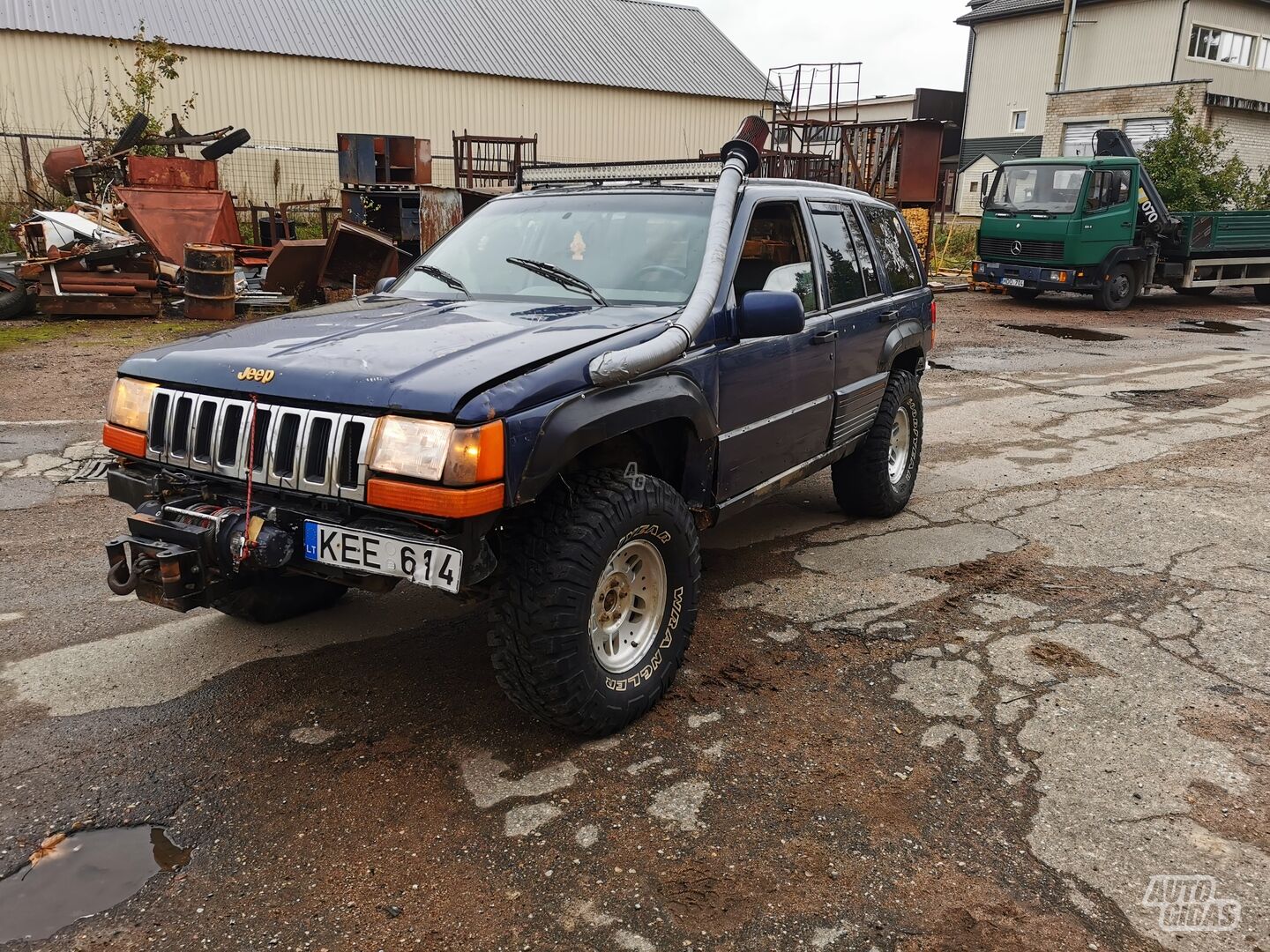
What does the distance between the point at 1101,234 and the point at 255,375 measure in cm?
1704

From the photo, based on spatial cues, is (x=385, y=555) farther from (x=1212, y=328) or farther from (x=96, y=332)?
(x=1212, y=328)

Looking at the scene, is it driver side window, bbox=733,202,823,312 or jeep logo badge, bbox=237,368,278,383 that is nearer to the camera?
jeep logo badge, bbox=237,368,278,383

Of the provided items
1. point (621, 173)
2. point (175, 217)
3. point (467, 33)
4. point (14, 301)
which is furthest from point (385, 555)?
point (467, 33)

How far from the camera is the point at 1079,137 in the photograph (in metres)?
30.1

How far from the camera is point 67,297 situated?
1191cm

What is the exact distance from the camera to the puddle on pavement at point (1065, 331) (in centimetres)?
1451

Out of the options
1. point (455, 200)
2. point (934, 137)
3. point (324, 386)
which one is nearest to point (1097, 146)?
point (934, 137)

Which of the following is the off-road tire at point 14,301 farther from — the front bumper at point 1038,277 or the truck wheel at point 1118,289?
the truck wheel at point 1118,289

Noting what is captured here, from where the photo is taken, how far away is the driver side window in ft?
14.1

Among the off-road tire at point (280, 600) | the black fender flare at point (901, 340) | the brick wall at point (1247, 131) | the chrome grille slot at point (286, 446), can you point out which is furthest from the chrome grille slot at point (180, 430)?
the brick wall at point (1247, 131)

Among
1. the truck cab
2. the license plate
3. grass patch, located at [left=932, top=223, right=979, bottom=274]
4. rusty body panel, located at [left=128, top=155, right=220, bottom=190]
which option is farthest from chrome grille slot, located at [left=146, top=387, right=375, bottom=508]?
grass patch, located at [left=932, top=223, right=979, bottom=274]

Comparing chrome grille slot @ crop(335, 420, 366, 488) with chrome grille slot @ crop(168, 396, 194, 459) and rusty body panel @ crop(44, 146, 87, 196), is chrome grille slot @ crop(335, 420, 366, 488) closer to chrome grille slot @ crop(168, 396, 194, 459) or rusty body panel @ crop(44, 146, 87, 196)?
chrome grille slot @ crop(168, 396, 194, 459)

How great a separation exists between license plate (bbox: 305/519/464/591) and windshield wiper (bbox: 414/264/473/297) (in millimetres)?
1608

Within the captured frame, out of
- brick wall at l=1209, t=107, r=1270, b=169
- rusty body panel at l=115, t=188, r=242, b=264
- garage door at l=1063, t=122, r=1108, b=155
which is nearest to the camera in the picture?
rusty body panel at l=115, t=188, r=242, b=264
